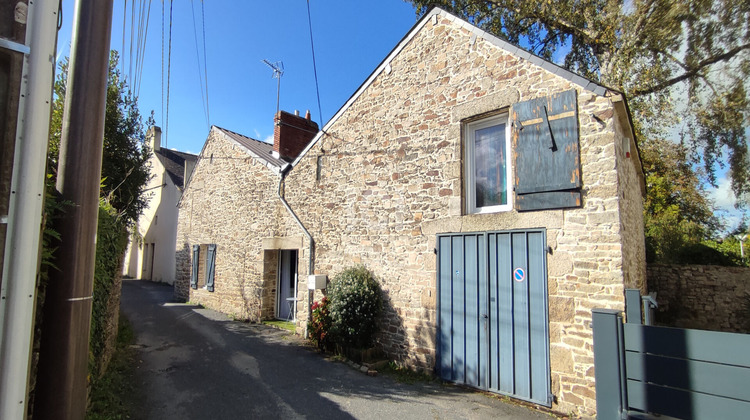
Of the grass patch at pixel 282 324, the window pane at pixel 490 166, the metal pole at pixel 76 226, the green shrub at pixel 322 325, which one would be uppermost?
the window pane at pixel 490 166

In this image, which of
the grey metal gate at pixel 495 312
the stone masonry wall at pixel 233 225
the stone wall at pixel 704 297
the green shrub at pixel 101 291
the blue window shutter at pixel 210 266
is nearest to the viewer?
the green shrub at pixel 101 291

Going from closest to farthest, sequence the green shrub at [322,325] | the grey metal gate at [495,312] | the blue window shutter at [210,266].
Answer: the grey metal gate at [495,312] < the green shrub at [322,325] < the blue window shutter at [210,266]

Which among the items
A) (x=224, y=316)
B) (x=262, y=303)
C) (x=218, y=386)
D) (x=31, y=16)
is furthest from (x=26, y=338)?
(x=224, y=316)

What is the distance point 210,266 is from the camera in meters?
12.1

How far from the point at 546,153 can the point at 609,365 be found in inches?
122

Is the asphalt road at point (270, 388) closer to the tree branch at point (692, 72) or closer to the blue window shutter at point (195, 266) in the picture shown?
the blue window shutter at point (195, 266)

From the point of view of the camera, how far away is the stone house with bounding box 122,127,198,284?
60.6 ft

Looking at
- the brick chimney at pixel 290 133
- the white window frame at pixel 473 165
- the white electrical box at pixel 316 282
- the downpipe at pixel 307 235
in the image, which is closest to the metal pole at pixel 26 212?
the white window frame at pixel 473 165

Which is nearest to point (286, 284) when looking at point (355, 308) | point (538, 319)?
point (355, 308)

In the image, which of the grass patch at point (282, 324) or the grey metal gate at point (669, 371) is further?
the grass patch at point (282, 324)

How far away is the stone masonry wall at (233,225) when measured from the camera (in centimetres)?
1015

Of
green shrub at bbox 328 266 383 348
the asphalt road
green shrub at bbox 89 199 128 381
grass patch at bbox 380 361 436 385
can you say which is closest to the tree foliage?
grass patch at bbox 380 361 436 385

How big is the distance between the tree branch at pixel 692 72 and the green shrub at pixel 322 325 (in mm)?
9223

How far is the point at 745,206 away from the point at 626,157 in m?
6.72
